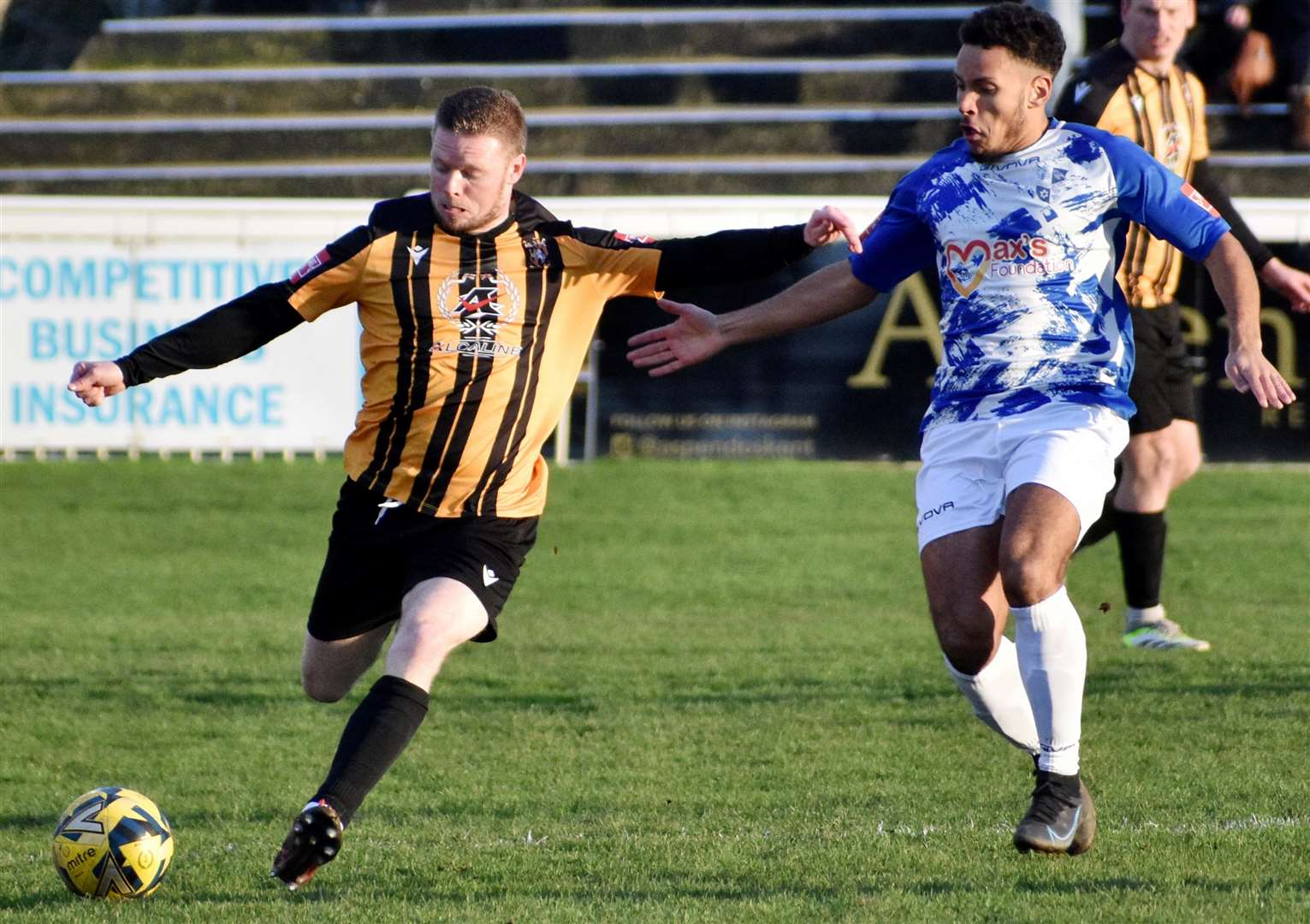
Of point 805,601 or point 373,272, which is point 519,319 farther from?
point 805,601

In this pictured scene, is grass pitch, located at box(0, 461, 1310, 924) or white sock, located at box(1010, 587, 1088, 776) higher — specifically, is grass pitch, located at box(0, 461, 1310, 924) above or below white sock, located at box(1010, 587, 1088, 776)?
below

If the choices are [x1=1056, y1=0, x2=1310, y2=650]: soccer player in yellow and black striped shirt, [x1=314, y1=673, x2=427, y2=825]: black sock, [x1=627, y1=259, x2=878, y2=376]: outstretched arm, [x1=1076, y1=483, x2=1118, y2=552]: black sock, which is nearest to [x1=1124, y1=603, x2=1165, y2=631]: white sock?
[x1=1056, y1=0, x2=1310, y2=650]: soccer player in yellow and black striped shirt

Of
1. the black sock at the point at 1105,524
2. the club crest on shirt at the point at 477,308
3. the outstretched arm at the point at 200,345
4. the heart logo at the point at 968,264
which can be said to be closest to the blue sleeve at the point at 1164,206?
the heart logo at the point at 968,264

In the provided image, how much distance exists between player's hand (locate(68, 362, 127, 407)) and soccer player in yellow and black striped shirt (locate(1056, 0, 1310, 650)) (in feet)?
12.9

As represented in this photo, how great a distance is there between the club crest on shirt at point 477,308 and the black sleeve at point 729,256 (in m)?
0.45

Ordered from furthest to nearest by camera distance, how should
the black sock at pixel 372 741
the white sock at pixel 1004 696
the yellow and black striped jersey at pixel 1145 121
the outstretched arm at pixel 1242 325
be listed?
the yellow and black striped jersey at pixel 1145 121, the white sock at pixel 1004 696, the outstretched arm at pixel 1242 325, the black sock at pixel 372 741

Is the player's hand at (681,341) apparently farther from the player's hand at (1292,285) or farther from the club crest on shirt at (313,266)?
the player's hand at (1292,285)

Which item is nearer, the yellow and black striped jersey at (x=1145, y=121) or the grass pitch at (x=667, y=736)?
the grass pitch at (x=667, y=736)

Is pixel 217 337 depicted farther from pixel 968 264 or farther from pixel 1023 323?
pixel 1023 323

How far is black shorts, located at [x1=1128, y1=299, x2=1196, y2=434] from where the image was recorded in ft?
24.1

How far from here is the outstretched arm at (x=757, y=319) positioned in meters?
5.07

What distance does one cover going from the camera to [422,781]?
568 cm

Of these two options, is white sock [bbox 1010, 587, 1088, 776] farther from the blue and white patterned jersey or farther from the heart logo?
the heart logo

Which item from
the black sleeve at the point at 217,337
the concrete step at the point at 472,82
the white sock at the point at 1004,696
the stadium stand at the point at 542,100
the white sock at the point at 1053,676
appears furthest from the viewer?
the concrete step at the point at 472,82
